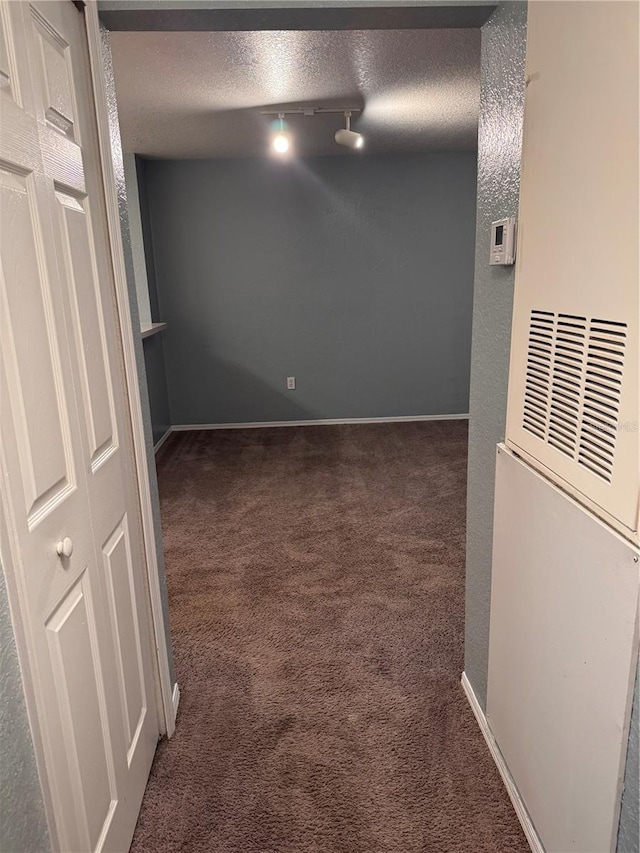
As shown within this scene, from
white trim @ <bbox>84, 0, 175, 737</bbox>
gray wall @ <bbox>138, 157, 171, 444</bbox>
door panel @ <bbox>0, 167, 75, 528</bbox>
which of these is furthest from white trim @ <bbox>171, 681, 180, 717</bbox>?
gray wall @ <bbox>138, 157, 171, 444</bbox>

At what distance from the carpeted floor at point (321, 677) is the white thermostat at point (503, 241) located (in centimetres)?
139

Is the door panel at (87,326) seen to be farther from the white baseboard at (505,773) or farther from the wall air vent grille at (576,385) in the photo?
the white baseboard at (505,773)

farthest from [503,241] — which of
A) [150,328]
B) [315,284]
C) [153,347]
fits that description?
[153,347]

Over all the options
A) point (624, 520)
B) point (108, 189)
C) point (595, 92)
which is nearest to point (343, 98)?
point (108, 189)

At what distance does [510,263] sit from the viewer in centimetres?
138

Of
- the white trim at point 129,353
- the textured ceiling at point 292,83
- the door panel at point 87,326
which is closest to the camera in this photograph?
the door panel at point 87,326

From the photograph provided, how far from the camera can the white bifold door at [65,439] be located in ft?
3.06

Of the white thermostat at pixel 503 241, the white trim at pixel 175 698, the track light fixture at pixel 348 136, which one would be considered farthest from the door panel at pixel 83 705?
the track light fixture at pixel 348 136

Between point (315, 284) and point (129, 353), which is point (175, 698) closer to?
point (129, 353)

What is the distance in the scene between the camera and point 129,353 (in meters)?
1.52

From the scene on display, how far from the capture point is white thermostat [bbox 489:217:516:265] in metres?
1.37

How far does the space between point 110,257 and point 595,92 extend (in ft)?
3.56

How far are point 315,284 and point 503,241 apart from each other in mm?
3656

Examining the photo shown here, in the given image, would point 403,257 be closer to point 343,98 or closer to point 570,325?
point 343,98
